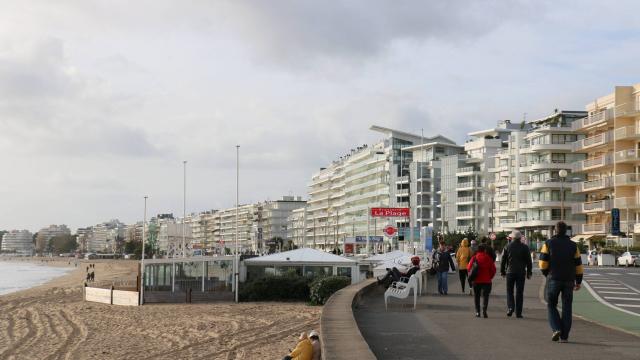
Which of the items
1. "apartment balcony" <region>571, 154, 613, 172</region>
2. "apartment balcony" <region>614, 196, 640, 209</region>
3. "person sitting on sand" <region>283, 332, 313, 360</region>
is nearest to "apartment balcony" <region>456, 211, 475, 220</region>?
"apartment balcony" <region>571, 154, 613, 172</region>

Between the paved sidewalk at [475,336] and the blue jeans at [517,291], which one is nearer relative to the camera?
the paved sidewalk at [475,336]

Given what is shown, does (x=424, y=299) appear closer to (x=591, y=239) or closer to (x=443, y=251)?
(x=443, y=251)

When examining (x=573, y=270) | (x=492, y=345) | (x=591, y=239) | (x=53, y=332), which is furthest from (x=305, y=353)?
(x=591, y=239)

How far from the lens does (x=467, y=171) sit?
11469cm

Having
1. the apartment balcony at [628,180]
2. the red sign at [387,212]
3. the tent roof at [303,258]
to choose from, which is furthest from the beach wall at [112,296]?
the apartment balcony at [628,180]

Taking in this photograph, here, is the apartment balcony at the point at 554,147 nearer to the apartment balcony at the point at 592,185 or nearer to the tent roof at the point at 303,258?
the apartment balcony at the point at 592,185

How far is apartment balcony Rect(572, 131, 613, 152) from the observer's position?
7781 cm

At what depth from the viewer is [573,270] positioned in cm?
1105

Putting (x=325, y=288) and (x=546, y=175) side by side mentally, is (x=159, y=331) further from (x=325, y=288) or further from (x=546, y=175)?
(x=546, y=175)

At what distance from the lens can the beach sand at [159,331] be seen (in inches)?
828

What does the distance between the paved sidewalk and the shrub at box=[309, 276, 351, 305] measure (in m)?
13.6

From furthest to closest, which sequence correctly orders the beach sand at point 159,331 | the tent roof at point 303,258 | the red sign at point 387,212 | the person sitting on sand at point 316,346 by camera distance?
the red sign at point 387,212, the tent roof at point 303,258, the beach sand at point 159,331, the person sitting on sand at point 316,346

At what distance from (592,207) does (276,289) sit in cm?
5290

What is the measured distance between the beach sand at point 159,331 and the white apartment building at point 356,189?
87863 millimetres
